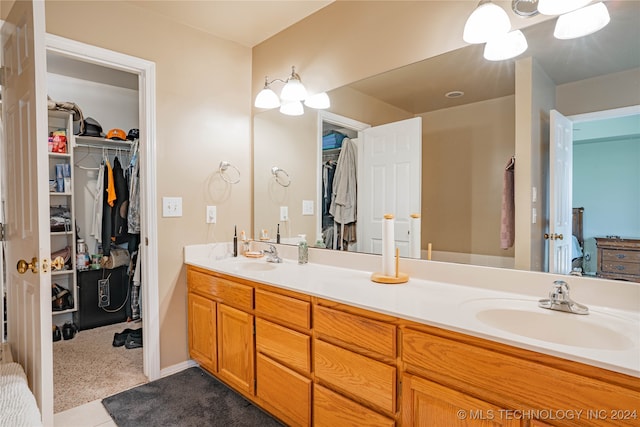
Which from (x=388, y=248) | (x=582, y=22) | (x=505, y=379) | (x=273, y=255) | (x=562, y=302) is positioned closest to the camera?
(x=505, y=379)

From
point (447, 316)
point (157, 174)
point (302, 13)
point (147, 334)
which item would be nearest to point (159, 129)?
point (157, 174)

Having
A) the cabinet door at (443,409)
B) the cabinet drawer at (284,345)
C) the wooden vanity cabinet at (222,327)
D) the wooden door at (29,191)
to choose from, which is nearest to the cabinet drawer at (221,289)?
the wooden vanity cabinet at (222,327)

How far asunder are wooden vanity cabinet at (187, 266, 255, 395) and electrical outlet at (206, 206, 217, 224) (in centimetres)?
38

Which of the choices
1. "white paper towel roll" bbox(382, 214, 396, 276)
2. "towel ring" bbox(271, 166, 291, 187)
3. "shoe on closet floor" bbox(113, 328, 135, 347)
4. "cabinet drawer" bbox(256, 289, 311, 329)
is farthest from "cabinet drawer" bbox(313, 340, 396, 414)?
"shoe on closet floor" bbox(113, 328, 135, 347)

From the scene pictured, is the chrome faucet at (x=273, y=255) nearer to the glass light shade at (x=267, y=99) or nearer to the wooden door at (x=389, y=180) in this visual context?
the wooden door at (x=389, y=180)

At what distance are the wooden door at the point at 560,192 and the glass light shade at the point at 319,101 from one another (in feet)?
4.24

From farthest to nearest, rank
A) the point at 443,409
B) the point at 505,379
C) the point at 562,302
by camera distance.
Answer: the point at 562,302 → the point at 443,409 → the point at 505,379

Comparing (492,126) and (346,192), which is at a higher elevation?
(492,126)

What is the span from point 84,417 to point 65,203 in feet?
7.31

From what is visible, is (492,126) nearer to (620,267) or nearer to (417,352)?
(620,267)

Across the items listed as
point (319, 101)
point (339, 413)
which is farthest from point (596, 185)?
point (319, 101)

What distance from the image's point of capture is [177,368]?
241 centimetres

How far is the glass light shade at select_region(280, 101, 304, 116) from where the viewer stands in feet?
8.05

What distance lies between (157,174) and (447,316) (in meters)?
1.99
